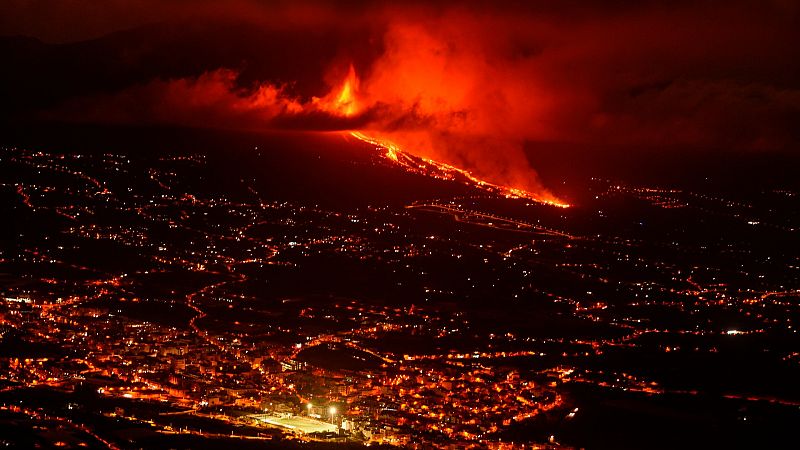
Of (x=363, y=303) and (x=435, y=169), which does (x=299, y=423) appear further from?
(x=435, y=169)

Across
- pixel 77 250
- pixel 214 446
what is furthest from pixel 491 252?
pixel 214 446

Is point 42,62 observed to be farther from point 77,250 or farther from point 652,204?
point 652,204

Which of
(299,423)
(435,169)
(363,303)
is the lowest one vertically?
(299,423)

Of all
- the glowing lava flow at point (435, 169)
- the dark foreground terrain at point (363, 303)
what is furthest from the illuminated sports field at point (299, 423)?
the glowing lava flow at point (435, 169)

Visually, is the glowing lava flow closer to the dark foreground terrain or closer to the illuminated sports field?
Answer: the dark foreground terrain

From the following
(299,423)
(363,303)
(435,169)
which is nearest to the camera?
(299,423)

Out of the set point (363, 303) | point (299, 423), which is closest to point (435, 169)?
point (363, 303)

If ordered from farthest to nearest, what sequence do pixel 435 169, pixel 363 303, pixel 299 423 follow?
pixel 435 169, pixel 363 303, pixel 299 423
